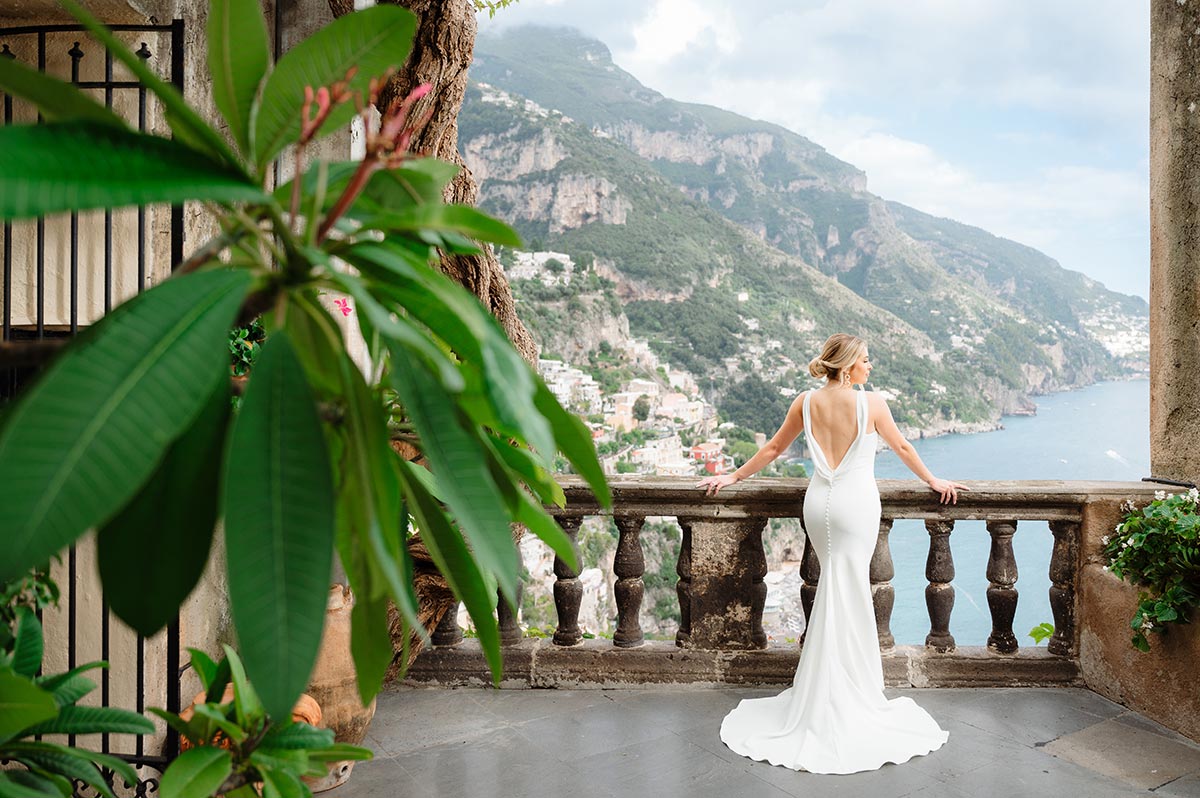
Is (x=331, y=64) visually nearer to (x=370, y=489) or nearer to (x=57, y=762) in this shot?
(x=370, y=489)

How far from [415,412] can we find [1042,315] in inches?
1297

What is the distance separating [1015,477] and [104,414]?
419 cm

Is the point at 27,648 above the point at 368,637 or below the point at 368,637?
below

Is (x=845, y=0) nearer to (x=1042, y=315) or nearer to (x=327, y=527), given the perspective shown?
(x=1042, y=315)

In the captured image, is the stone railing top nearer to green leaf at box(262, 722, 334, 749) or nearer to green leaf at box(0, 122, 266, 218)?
green leaf at box(262, 722, 334, 749)

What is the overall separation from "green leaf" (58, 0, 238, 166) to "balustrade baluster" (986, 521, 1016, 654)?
3.54 meters

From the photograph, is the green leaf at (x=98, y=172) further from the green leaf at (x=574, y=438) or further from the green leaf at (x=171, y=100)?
the green leaf at (x=574, y=438)

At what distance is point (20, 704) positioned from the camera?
94 centimetres

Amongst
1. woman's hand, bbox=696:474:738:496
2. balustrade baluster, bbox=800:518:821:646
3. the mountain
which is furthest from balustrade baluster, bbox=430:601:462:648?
the mountain

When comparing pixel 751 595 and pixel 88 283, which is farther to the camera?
pixel 751 595

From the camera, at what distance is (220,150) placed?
0.72 metres

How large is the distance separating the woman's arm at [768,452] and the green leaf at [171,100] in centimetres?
290

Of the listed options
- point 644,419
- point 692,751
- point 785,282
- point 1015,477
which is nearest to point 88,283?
point 692,751

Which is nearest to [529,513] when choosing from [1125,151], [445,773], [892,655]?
[445,773]
